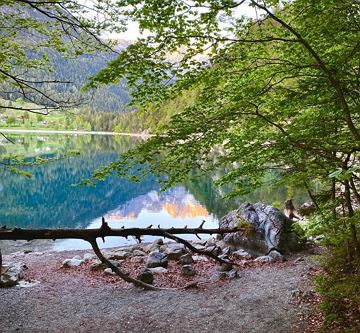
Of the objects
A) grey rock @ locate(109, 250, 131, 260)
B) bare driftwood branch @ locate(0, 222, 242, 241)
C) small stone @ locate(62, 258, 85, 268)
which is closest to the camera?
bare driftwood branch @ locate(0, 222, 242, 241)

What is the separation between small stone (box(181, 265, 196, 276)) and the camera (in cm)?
1221

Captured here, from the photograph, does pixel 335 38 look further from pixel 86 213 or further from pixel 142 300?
pixel 86 213

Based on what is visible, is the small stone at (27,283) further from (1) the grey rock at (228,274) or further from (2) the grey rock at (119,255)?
(1) the grey rock at (228,274)

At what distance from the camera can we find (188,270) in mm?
12273

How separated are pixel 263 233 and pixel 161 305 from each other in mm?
6869

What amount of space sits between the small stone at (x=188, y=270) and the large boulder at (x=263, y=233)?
137 inches

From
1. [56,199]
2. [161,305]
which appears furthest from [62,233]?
[56,199]

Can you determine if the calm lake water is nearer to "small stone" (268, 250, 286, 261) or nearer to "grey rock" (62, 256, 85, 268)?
"grey rock" (62, 256, 85, 268)

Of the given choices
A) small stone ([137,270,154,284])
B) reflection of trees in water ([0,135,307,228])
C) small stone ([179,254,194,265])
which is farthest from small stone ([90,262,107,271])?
reflection of trees in water ([0,135,307,228])

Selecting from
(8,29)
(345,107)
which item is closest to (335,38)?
(345,107)

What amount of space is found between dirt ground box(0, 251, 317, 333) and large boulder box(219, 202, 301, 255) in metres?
2.21

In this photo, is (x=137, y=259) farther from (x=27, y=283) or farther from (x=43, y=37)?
(x=43, y=37)

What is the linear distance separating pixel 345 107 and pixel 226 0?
6.72ft

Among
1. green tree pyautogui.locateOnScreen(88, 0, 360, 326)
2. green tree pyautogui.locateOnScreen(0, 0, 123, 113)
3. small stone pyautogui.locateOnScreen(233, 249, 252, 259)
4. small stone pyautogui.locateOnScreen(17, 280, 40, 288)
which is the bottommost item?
small stone pyautogui.locateOnScreen(233, 249, 252, 259)
